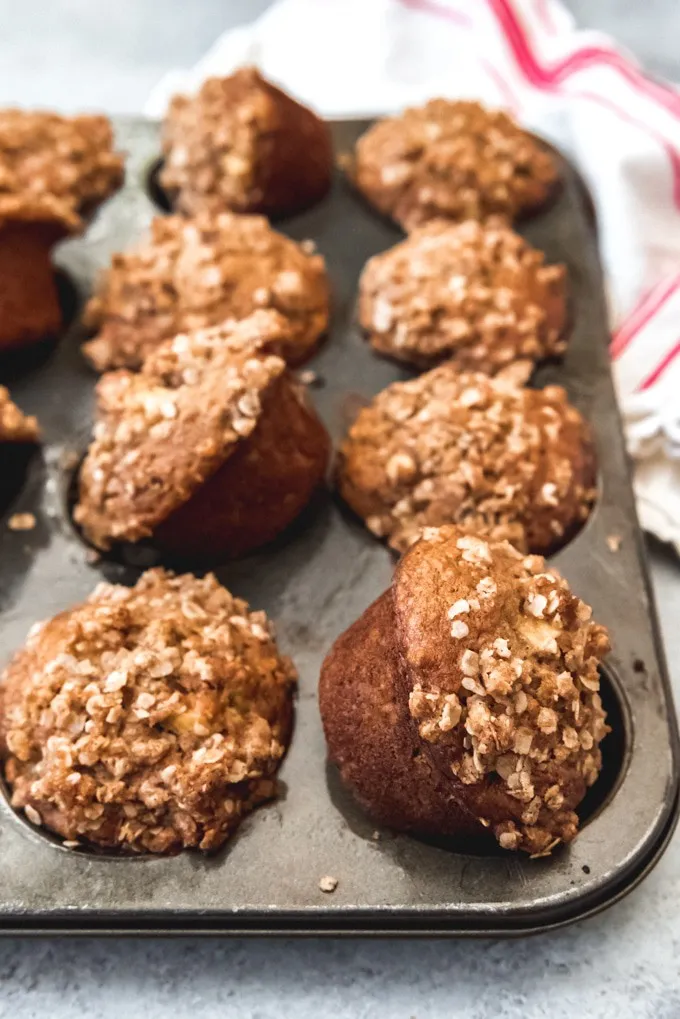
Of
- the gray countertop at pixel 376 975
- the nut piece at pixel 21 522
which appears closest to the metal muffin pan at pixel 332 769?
the nut piece at pixel 21 522

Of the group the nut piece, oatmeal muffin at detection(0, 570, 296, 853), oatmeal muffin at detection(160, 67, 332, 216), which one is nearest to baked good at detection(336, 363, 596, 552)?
oatmeal muffin at detection(0, 570, 296, 853)

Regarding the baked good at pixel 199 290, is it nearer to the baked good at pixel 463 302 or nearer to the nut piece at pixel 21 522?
the baked good at pixel 463 302

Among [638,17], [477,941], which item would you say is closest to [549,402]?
[477,941]

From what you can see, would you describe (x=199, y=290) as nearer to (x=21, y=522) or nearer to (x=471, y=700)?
(x=21, y=522)

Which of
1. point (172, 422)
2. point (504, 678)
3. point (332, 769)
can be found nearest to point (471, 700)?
point (504, 678)

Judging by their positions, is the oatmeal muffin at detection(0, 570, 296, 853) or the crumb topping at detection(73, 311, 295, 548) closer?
the oatmeal muffin at detection(0, 570, 296, 853)

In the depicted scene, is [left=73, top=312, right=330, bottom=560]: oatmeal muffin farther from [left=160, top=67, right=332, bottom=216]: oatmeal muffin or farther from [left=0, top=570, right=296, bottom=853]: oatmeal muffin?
[left=160, top=67, right=332, bottom=216]: oatmeal muffin

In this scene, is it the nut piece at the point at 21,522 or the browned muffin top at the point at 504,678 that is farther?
the nut piece at the point at 21,522

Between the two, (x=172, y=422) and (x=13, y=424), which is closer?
(x=172, y=422)
